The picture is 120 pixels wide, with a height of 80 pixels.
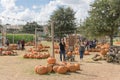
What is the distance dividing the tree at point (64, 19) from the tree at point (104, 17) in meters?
31.1

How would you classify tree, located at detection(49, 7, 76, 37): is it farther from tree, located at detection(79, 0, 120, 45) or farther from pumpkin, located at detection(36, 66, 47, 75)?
pumpkin, located at detection(36, 66, 47, 75)

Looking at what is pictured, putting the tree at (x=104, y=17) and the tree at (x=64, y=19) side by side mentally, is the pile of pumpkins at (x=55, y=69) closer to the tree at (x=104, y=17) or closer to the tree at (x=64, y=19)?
the tree at (x=104, y=17)

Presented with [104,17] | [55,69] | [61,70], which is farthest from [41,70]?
[104,17]

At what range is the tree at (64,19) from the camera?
219 ft

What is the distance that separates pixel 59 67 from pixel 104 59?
968cm

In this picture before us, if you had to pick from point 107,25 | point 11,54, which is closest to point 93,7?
point 107,25

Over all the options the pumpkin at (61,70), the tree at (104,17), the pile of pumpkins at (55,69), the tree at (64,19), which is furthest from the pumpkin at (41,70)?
the tree at (64,19)

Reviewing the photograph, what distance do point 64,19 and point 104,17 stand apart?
3580 cm

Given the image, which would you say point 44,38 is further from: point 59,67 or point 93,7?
point 59,67

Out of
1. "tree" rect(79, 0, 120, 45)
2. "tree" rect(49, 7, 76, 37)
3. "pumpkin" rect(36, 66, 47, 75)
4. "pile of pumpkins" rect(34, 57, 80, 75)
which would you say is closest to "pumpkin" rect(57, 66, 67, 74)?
"pile of pumpkins" rect(34, 57, 80, 75)

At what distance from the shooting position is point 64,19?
2712 inches

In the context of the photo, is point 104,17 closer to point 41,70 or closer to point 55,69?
point 55,69

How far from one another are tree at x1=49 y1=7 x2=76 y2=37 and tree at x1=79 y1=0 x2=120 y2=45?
3115 cm

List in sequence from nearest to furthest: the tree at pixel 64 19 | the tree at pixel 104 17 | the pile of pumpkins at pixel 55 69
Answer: the pile of pumpkins at pixel 55 69, the tree at pixel 104 17, the tree at pixel 64 19
